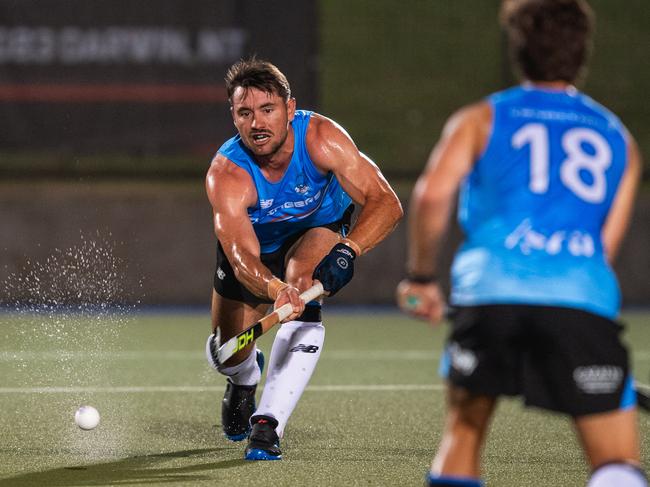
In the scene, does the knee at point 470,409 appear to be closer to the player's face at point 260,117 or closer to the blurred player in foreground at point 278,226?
the blurred player in foreground at point 278,226

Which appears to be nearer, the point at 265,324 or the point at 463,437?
the point at 463,437

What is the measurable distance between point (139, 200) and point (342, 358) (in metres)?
3.03

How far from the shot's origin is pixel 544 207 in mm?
3057

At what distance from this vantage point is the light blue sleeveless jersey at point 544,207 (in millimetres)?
3047

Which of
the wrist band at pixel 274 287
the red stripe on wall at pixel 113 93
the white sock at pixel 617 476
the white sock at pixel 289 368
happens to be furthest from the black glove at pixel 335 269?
the red stripe on wall at pixel 113 93

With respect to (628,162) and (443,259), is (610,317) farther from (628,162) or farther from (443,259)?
(443,259)

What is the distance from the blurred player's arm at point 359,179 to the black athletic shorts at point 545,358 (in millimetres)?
2026

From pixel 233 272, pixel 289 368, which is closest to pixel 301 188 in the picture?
pixel 233 272

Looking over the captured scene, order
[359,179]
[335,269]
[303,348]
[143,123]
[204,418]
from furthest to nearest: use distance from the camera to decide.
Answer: [143,123], [204,418], [359,179], [303,348], [335,269]

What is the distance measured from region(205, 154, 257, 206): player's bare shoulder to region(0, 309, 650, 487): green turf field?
95 cm

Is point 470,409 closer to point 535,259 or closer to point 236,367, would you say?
point 535,259

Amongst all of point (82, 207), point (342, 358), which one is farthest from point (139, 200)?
point (342, 358)

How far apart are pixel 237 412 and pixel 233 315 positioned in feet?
1.27

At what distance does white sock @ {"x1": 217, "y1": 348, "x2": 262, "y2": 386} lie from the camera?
5.32 m
